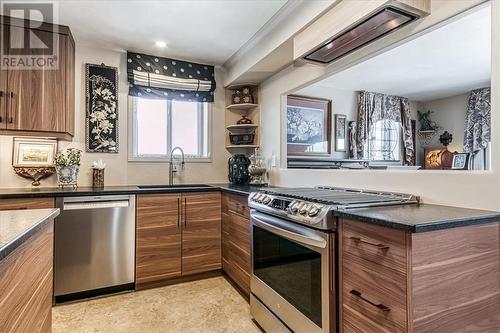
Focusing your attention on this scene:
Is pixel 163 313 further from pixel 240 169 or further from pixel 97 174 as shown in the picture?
pixel 240 169

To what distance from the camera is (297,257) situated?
1728 millimetres

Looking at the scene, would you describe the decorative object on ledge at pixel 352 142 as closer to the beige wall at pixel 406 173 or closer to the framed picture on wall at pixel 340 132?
the framed picture on wall at pixel 340 132

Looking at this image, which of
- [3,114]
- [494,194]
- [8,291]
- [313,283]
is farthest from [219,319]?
[3,114]

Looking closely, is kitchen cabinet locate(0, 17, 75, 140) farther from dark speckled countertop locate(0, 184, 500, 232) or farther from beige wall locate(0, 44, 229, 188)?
dark speckled countertop locate(0, 184, 500, 232)

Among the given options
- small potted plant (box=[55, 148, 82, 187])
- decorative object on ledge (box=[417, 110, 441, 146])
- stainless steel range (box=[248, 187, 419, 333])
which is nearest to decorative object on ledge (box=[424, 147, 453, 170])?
decorative object on ledge (box=[417, 110, 441, 146])

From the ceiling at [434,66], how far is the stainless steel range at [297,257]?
3.72 ft

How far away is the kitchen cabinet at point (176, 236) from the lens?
9.03 feet

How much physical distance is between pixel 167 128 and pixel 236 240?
1.71 metres

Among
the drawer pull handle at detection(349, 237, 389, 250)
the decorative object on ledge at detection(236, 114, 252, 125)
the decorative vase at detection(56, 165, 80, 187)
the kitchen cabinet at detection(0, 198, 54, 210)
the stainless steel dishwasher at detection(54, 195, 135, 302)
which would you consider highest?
the decorative object on ledge at detection(236, 114, 252, 125)

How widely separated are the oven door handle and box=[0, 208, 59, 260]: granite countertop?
1238 millimetres

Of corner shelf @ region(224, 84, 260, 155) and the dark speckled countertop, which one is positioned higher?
corner shelf @ region(224, 84, 260, 155)

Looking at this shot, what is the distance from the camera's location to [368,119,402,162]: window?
2.78m

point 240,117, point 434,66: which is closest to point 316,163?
point 240,117

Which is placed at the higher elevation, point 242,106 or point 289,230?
point 242,106
